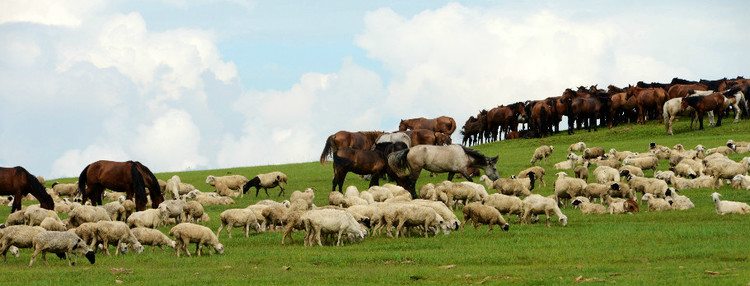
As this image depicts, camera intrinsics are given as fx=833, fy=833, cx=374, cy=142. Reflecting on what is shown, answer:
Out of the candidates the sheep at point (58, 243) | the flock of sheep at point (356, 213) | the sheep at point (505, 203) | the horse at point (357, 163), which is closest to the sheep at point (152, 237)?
the flock of sheep at point (356, 213)

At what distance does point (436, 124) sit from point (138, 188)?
36331mm

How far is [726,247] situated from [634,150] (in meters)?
27.7

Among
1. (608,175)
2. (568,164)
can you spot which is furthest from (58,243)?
(568,164)

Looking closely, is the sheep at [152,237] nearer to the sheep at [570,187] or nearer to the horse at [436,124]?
the sheep at [570,187]

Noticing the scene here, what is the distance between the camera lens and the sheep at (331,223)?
19.6 meters

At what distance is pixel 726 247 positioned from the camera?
17344 mm

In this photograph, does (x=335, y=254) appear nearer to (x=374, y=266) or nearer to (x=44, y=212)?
(x=374, y=266)

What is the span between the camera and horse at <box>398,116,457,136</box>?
6191 centimetres

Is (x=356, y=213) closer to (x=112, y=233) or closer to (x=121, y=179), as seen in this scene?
(x=112, y=233)

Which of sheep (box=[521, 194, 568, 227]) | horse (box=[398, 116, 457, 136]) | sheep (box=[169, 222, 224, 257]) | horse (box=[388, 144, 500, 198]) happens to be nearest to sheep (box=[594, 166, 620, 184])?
horse (box=[388, 144, 500, 198])

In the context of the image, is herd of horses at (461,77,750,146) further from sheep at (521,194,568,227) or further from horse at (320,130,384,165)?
sheep at (521,194,568,227)

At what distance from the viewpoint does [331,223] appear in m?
19.6

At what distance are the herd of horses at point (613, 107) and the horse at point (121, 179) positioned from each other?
117 feet

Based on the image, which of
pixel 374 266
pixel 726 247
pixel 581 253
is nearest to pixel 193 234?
pixel 374 266
